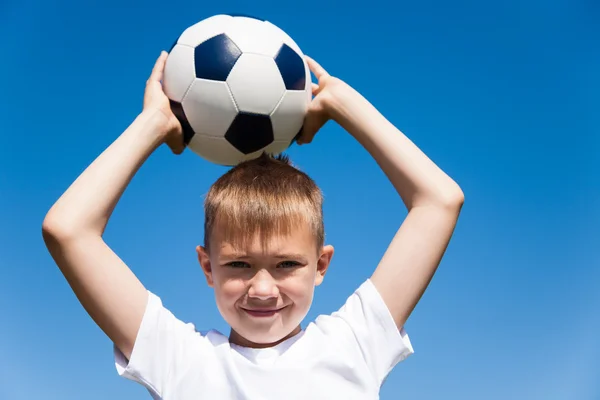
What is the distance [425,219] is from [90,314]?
6.66 ft

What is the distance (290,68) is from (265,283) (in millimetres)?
1831

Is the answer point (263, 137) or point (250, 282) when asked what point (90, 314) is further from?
point (263, 137)

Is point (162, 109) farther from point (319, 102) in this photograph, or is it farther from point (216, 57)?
point (319, 102)

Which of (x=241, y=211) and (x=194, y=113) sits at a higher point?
(x=194, y=113)

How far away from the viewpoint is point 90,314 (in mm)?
3994

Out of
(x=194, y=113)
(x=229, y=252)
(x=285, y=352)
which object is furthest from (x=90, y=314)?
(x=194, y=113)

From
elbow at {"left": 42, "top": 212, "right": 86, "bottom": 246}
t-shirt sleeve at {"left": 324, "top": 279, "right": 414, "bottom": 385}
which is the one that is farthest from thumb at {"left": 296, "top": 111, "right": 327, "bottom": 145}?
elbow at {"left": 42, "top": 212, "right": 86, "bottom": 246}

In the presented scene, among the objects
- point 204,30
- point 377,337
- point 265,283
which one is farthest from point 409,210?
point 204,30

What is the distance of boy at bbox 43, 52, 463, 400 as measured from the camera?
13.0 feet

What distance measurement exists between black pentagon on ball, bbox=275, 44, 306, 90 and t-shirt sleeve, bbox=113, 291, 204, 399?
1892mm

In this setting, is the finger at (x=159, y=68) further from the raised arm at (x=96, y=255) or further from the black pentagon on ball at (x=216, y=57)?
the raised arm at (x=96, y=255)

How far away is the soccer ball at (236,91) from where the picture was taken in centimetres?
499

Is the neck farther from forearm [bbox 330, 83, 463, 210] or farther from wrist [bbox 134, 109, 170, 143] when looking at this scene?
wrist [bbox 134, 109, 170, 143]

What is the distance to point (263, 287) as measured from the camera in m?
4.01
